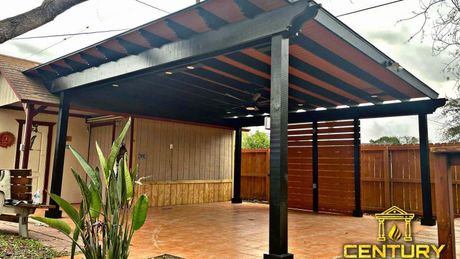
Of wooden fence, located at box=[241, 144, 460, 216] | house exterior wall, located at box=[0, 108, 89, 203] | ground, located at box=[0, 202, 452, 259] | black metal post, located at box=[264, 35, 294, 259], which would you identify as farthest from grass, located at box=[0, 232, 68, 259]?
wooden fence, located at box=[241, 144, 460, 216]

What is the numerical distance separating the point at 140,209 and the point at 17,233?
3.38 m

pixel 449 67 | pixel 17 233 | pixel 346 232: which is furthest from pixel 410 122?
pixel 17 233

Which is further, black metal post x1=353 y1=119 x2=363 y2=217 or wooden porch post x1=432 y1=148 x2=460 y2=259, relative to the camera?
black metal post x1=353 y1=119 x2=363 y2=217

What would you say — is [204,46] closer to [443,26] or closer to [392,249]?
[443,26]

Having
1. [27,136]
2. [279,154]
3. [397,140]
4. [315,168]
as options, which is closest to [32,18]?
[279,154]

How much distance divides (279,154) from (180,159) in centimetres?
622

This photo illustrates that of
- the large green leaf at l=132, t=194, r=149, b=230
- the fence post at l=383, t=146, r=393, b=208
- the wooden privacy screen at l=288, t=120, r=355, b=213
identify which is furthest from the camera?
the wooden privacy screen at l=288, t=120, r=355, b=213

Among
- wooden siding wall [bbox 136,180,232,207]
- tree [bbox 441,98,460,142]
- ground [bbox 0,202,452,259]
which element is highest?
tree [bbox 441,98,460,142]

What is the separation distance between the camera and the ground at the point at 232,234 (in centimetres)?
401

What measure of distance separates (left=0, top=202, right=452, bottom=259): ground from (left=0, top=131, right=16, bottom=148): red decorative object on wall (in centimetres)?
181

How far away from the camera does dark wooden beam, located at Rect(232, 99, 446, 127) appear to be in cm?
655

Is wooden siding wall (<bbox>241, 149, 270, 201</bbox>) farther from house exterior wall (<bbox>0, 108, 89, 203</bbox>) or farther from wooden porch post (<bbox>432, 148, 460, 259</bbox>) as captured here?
wooden porch post (<bbox>432, 148, 460, 259</bbox>)

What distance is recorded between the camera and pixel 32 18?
3598 millimetres

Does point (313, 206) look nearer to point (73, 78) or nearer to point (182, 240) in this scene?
point (182, 240)
